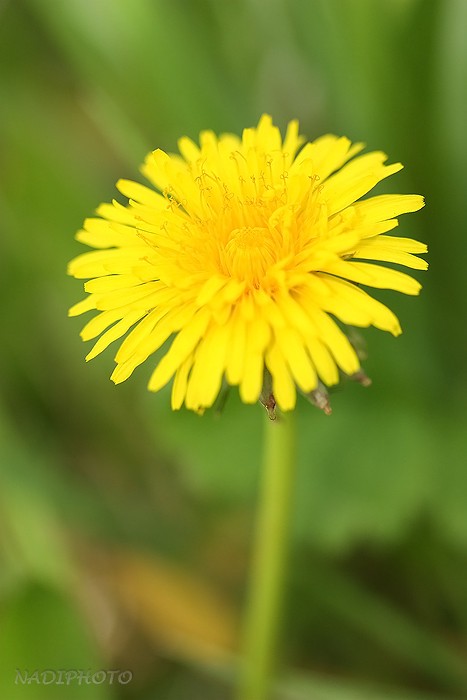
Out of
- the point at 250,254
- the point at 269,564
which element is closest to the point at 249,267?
the point at 250,254

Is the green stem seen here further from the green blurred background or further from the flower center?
the flower center

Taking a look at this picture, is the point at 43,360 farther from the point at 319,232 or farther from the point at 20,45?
the point at 319,232

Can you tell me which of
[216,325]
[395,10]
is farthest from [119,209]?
[395,10]

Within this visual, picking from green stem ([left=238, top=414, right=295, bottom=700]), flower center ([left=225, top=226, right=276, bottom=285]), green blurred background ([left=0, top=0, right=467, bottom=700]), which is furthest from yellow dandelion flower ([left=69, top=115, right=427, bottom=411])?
green blurred background ([left=0, top=0, right=467, bottom=700])

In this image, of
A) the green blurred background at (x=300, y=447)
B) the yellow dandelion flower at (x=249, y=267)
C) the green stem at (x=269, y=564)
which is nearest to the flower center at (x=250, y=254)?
the yellow dandelion flower at (x=249, y=267)

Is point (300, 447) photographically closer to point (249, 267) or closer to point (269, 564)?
point (269, 564)

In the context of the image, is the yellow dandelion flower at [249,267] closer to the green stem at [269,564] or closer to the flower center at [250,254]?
the flower center at [250,254]
